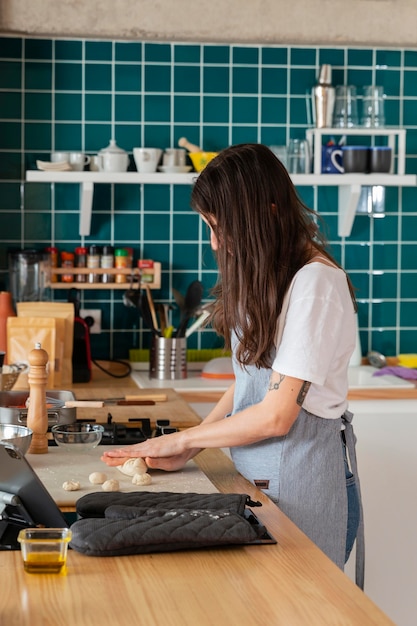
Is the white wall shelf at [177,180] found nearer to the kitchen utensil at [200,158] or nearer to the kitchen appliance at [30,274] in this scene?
the kitchen utensil at [200,158]

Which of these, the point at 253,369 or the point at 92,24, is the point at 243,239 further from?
the point at 92,24

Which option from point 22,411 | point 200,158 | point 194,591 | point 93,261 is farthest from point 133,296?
point 194,591

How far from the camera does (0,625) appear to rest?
1.08 m

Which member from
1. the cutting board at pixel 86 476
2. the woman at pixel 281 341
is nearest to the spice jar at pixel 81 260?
the cutting board at pixel 86 476

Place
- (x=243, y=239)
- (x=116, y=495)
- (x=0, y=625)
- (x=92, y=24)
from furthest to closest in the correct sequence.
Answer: (x=92, y=24)
(x=243, y=239)
(x=116, y=495)
(x=0, y=625)

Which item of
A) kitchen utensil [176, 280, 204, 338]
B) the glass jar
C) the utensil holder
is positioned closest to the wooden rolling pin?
the utensil holder

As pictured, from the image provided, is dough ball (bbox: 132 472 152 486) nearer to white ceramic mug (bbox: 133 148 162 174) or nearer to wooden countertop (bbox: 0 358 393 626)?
wooden countertop (bbox: 0 358 393 626)

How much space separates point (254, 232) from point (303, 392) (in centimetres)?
31

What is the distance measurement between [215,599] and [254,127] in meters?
2.83

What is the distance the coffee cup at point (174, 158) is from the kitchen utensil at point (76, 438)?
1845 mm

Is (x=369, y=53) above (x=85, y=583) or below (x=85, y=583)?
above

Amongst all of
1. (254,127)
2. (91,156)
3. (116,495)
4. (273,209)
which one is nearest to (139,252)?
(91,156)

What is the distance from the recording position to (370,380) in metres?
3.57

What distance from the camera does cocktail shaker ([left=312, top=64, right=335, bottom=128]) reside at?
369cm
